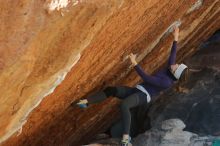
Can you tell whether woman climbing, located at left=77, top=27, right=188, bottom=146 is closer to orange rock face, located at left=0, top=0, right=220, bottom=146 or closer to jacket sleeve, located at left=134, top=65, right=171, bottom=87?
jacket sleeve, located at left=134, top=65, right=171, bottom=87

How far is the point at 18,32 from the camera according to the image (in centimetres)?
365

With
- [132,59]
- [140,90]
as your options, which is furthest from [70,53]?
[140,90]

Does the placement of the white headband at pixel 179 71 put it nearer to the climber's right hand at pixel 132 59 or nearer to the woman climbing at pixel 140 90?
the woman climbing at pixel 140 90

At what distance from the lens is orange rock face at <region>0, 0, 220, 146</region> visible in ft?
12.1

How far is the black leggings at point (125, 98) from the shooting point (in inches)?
224

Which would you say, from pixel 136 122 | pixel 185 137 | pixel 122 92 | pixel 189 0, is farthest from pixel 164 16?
pixel 136 122

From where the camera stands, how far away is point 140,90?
584 centimetres

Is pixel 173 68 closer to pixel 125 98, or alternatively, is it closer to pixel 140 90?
pixel 140 90

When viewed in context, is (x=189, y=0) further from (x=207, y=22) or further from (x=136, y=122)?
(x=136, y=122)

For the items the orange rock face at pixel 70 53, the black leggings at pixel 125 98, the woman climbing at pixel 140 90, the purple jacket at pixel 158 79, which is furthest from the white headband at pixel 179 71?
the orange rock face at pixel 70 53

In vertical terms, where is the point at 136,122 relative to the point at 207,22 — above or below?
below

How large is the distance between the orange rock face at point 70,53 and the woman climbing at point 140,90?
26cm

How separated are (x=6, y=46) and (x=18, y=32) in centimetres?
15

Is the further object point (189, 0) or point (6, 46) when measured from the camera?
point (189, 0)
